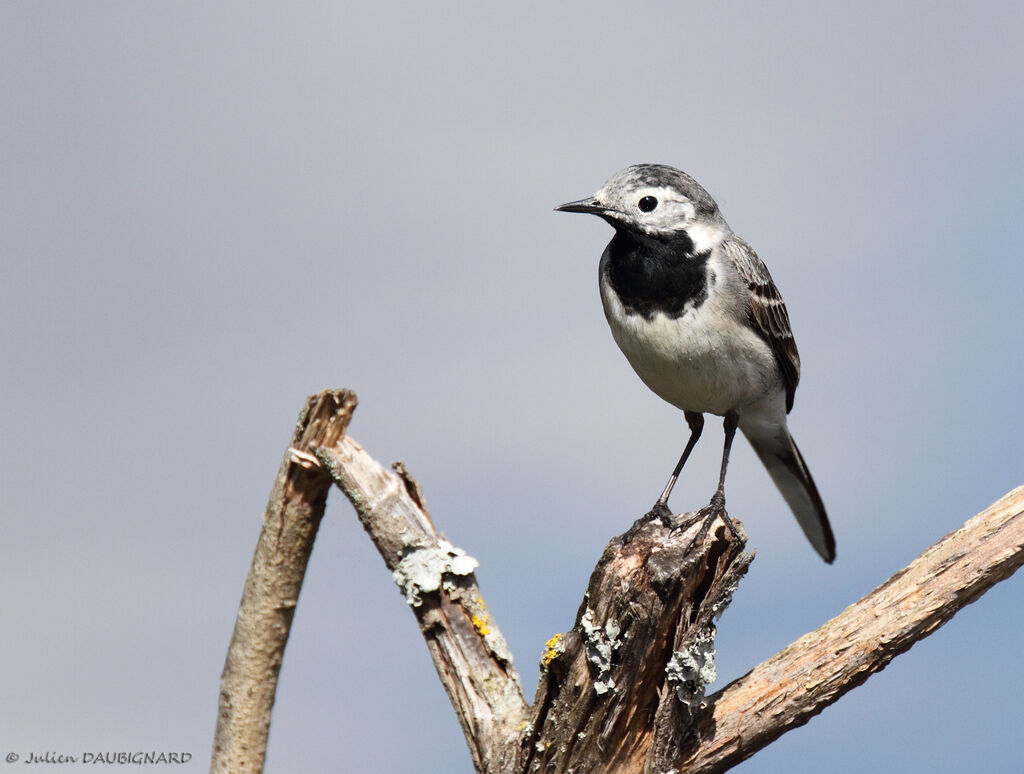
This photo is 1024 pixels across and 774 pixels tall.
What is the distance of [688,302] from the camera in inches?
228

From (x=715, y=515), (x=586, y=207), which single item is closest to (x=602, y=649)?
(x=715, y=515)

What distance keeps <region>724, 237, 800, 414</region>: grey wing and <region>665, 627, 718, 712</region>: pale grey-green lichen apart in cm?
204

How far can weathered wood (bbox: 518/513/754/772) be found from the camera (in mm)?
4648

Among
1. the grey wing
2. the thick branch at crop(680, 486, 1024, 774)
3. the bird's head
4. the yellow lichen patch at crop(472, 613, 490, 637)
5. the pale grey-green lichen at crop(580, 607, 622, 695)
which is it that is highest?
the bird's head

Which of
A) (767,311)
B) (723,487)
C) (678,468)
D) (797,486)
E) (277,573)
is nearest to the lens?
(277,573)

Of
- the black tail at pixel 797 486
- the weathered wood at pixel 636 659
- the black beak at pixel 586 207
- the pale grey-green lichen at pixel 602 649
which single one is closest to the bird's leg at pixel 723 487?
the weathered wood at pixel 636 659

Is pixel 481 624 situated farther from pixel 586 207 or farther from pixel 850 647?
pixel 586 207

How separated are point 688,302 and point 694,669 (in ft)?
6.70

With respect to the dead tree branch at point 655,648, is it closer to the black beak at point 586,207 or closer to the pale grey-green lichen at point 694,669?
the pale grey-green lichen at point 694,669

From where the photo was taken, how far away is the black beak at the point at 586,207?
242 inches

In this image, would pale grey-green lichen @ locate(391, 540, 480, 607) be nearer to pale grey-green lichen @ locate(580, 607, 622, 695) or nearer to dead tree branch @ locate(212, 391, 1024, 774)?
dead tree branch @ locate(212, 391, 1024, 774)

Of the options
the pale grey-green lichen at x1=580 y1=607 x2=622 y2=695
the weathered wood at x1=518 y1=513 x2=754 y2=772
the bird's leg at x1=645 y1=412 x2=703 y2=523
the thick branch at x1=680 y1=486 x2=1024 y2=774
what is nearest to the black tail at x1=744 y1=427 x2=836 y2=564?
the bird's leg at x1=645 y1=412 x2=703 y2=523

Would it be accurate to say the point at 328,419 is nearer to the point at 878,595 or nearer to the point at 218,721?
the point at 218,721

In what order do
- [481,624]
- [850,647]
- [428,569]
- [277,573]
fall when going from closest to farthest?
[850,647]
[481,624]
[428,569]
[277,573]
